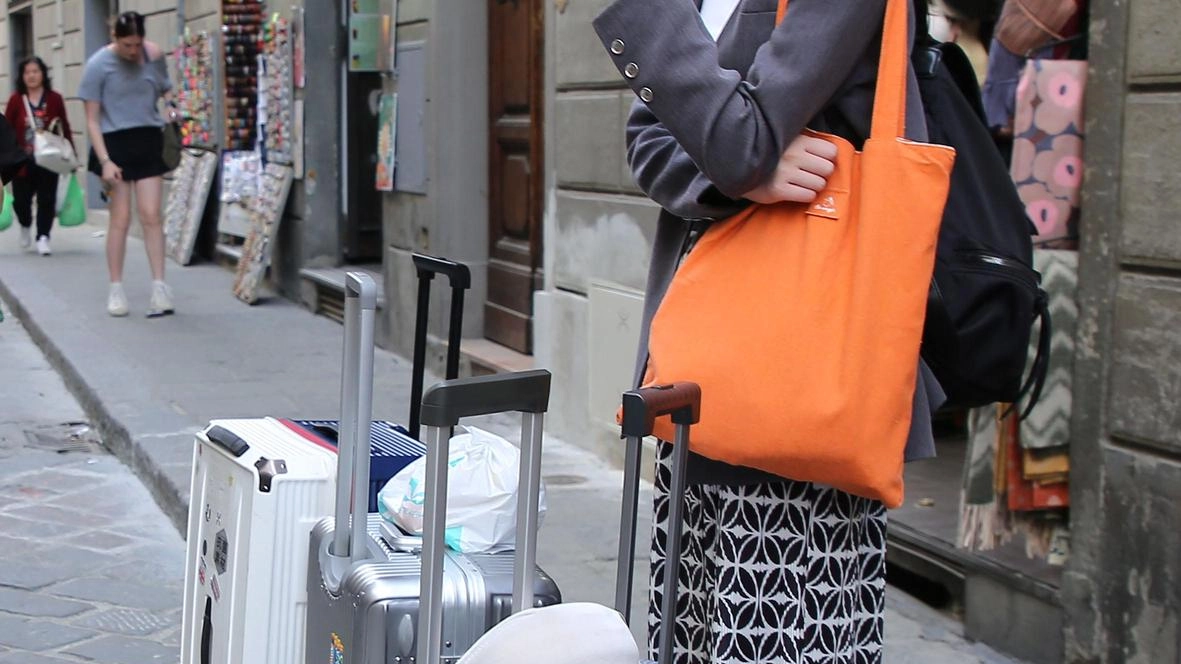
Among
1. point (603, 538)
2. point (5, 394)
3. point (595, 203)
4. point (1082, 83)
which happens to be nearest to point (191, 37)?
point (5, 394)

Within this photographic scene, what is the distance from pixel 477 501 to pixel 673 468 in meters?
0.62

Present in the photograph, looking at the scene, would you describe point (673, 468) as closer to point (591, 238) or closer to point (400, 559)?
point (400, 559)

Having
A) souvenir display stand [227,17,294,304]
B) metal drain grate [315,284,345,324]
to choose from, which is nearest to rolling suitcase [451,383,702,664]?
metal drain grate [315,284,345,324]

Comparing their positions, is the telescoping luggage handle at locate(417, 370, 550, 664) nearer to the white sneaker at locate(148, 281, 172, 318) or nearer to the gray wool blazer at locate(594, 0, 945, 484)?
the gray wool blazer at locate(594, 0, 945, 484)

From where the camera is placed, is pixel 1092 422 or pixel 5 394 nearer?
pixel 1092 422

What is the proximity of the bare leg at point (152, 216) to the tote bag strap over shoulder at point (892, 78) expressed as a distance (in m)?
7.94

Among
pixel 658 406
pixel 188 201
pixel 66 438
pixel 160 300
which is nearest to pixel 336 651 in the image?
pixel 658 406

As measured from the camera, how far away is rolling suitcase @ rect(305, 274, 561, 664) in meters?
1.77

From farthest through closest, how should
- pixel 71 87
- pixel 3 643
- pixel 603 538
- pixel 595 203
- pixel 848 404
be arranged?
pixel 71 87
pixel 595 203
pixel 603 538
pixel 3 643
pixel 848 404

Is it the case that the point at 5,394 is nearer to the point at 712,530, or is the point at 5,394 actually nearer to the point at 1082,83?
the point at 1082,83

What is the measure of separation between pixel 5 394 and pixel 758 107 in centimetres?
673

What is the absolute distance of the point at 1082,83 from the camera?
332cm

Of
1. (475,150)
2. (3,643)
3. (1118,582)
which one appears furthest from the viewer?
(475,150)

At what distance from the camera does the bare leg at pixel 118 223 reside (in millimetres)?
9180
